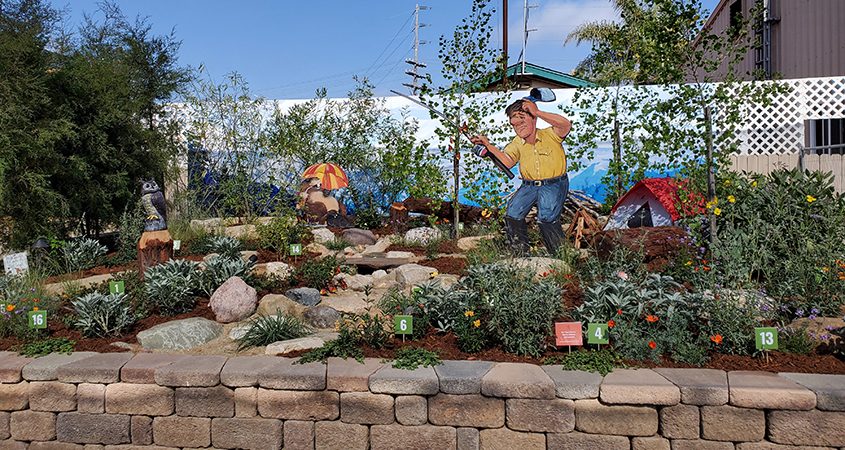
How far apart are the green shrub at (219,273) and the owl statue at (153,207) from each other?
0.92 meters

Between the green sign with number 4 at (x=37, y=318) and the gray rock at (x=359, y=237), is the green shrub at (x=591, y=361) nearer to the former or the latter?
the green sign with number 4 at (x=37, y=318)

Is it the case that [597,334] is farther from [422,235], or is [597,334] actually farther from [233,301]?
[422,235]

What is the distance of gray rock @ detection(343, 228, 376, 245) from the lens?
9.11m

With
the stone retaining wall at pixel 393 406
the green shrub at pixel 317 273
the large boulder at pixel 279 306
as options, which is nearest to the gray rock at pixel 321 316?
the large boulder at pixel 279 306

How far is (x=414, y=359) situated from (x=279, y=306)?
5.97 ft

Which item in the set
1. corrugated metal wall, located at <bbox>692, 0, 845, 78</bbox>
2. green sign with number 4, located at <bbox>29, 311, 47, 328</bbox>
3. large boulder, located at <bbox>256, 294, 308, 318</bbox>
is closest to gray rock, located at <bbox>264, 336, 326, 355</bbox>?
large boulder, located at <bbox>256, 294, 308, 318</bbox>

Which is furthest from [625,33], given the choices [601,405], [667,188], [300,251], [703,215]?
[601,405]

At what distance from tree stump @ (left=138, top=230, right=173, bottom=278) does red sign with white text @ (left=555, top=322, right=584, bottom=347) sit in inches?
161

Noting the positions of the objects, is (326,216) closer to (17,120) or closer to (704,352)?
(17,120)

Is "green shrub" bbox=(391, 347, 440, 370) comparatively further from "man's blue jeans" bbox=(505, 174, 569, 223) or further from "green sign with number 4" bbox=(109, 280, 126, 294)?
"man's blue jeans" bbox=(505, 174, 569, 223)

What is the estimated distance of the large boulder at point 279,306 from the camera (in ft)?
17.2

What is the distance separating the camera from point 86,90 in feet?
29.1

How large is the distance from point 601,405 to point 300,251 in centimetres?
452

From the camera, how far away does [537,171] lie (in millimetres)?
7344
